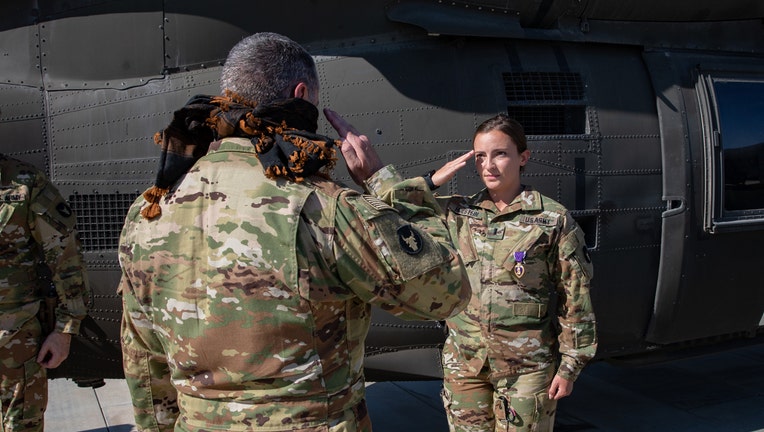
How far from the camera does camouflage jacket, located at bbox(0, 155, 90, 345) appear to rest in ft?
10.6

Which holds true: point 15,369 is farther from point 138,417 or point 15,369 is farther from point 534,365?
point 534,365

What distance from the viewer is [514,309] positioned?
2812 mm

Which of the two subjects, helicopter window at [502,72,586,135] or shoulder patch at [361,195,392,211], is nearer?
shoulder patch at [361,195,392,211]

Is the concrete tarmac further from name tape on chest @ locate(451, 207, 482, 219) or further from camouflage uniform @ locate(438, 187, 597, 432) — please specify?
name tape on chest @ locate(451, 207, 482, 219)

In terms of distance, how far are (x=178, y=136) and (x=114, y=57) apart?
2.07 meters

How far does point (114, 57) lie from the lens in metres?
3.57

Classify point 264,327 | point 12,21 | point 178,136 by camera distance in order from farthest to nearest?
point 12,21 < point 178,136 < point 264,327

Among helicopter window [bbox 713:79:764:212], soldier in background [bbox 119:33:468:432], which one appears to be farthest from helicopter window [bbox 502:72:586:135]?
soldier in background [bbox 119:33:468:432]

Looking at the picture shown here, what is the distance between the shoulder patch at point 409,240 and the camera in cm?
161

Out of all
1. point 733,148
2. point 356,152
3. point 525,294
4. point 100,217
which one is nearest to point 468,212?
point 525,294

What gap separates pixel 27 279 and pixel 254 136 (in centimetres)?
218

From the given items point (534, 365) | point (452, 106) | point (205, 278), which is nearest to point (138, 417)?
point (205, 278)

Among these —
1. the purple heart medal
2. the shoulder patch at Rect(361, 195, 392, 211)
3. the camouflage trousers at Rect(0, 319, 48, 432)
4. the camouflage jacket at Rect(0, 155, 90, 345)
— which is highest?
the shoulder patch at Rect(361, 195, 392, 211)

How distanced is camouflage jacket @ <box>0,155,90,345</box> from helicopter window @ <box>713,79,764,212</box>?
134 inches
